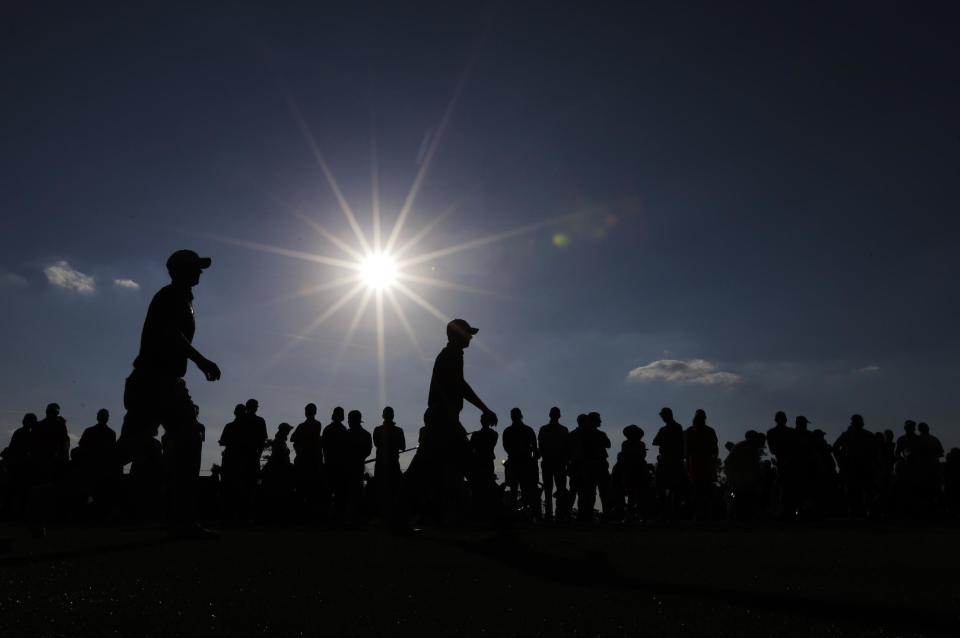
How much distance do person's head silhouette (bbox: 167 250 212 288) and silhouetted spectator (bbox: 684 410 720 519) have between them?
976 cm

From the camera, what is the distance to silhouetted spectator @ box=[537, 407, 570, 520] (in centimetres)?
1420

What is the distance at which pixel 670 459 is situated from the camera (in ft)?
45.9

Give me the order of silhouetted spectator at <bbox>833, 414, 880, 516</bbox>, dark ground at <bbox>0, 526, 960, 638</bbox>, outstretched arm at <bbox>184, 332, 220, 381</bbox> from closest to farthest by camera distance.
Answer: dark ground at <bbox>0, 526, 960, 638</bbox> < outstretched arm at <bbox>184, 332, 220, 381</bbox> < silhouetted spectator at <bbox>833, 414, 880, 516</bbox>

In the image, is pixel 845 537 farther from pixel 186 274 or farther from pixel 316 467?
pixel 316 467

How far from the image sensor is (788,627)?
2.92 metres

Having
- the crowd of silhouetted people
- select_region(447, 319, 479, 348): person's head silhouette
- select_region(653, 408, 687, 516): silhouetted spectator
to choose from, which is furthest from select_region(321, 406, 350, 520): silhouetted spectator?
select_region(653, 408, 687, 516): silhouetted spectator

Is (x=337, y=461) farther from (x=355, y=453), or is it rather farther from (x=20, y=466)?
(x=20, y=466)

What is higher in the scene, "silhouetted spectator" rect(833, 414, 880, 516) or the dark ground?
"silhouetted spectator" rect(833, 414, 880, 516)

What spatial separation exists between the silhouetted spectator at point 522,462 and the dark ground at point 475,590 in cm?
742

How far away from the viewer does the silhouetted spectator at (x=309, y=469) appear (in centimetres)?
1344

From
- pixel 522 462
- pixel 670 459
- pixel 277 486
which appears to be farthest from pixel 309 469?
pixel 670 459

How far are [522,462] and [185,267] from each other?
8.33m

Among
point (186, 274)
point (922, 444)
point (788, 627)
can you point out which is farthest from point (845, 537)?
point (922, 444)

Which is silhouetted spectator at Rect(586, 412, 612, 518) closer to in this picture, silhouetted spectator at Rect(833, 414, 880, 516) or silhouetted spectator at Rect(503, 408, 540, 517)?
silhouetted spectator at Rect(503, 408, 540, 517)
